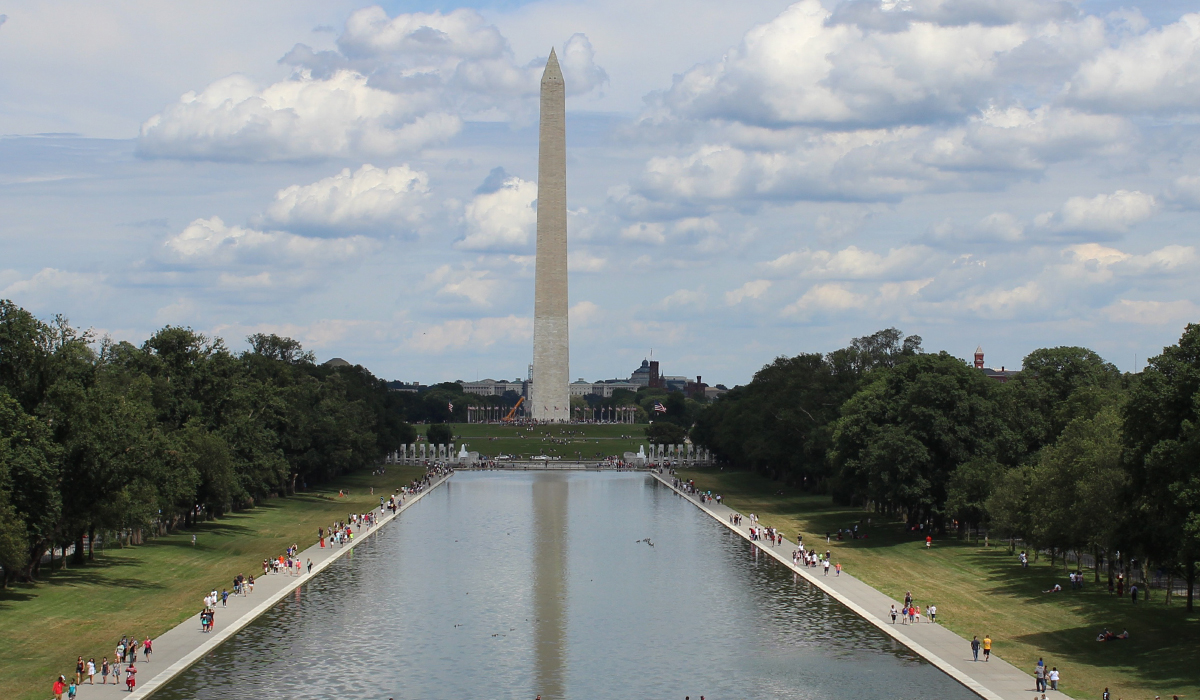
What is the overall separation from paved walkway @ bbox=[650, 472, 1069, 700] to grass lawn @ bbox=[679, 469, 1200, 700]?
600mm

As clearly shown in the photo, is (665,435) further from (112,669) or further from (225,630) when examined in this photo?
(112,669)

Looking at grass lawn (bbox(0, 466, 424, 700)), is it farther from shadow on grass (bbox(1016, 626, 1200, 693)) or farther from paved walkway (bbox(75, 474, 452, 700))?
shadow on grass (bbox(1016, 626, 1200, 693))

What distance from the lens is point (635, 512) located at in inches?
3125

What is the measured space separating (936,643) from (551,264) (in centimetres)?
12142

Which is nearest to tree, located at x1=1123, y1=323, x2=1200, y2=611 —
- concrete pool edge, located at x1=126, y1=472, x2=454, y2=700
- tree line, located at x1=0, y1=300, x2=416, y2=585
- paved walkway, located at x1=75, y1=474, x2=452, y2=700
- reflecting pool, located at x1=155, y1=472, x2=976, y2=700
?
reflecting pool, located at x1=155, y1=472, x2=976, y2=700

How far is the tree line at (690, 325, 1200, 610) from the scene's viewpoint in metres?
36.7

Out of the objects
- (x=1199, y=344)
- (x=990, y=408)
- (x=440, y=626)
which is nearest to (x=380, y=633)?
(x=440, y=626)

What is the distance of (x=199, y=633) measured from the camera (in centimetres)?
3794

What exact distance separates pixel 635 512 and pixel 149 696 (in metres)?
50.9

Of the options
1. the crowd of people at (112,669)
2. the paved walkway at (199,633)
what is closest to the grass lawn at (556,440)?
the paved walkway at (199,633)

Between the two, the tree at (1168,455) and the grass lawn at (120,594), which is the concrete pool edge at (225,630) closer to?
the grass lawn at (120,594)

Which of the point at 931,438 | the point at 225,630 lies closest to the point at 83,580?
the point at 225,630

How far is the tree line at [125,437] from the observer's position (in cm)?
4247

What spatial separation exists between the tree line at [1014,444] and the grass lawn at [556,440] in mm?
43967
